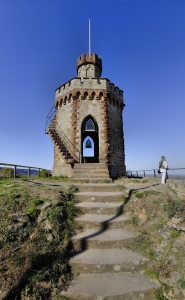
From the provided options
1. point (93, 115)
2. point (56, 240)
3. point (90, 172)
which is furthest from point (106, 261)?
point (93, 115)

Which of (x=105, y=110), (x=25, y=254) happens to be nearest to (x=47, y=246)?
(x=25, y=254)

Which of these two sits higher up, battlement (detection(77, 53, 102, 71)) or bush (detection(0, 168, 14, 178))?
battlement (detection(77, 53, 102, 71))

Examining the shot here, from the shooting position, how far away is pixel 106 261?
15.6 ft

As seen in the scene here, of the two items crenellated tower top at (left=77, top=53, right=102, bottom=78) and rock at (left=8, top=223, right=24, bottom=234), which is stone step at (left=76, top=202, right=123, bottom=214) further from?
crenellated tower top at (left=77, top=53, right=102, bottom=78)

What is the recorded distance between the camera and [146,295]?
3.98m

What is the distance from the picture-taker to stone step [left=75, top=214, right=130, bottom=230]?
20.0 feet

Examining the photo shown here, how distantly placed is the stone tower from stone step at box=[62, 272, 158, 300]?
9.28 metres

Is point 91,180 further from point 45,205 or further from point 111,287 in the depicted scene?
point 111,287

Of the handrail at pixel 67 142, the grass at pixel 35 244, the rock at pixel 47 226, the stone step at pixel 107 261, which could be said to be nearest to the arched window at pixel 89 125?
the handrail at pixel 67 142

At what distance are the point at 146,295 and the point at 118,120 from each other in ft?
49.1

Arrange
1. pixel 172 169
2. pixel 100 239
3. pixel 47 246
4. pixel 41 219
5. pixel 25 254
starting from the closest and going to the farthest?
pixel 25 254
pixel 47 246
pixel 100 239
pixel 41 219
pixel 172 169

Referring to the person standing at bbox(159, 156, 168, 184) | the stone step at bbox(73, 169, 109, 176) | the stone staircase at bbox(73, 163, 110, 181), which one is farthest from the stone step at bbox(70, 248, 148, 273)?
the stone step at bbox(73, 169, 109, 176)

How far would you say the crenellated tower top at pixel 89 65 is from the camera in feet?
60.4

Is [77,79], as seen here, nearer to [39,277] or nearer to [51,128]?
[51,128]
